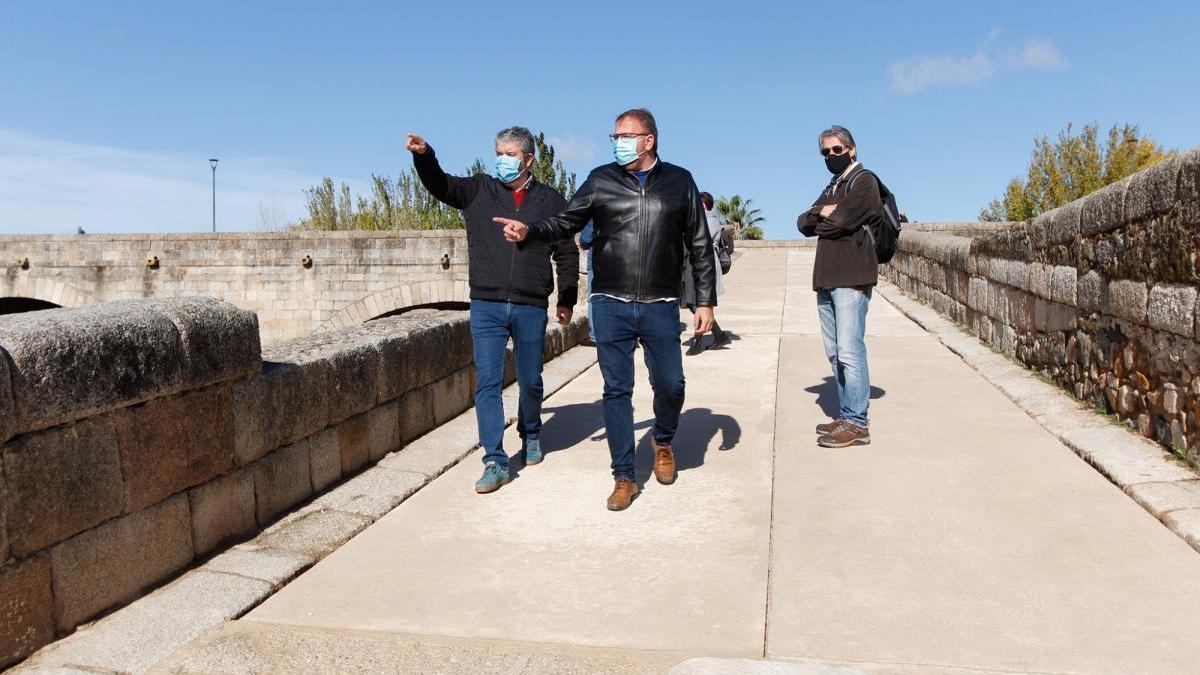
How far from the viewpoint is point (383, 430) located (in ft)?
16.7

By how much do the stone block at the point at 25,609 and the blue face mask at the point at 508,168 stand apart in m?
2.60

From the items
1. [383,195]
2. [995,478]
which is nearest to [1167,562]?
[995,478]

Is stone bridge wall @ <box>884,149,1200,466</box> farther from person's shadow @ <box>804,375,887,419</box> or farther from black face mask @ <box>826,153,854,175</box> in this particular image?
black face mask @ <box>826,153,854,175</box>

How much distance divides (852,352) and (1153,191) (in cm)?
158

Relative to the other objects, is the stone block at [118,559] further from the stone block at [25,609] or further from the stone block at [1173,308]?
the stone block at [1173,308]

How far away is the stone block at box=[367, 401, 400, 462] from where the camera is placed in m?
4.95

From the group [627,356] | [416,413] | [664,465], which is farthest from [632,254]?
[416,413]

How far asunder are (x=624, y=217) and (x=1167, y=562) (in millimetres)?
2359

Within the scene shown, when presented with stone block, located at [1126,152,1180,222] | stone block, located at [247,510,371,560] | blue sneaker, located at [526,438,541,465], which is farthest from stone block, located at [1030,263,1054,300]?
stone block, located at [247,510,371,560]

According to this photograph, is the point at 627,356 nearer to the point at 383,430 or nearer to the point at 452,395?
the point at 383,430

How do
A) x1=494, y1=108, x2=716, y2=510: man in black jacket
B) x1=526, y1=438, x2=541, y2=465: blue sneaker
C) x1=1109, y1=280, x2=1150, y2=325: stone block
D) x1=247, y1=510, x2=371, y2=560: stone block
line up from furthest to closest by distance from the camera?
x1=526, y1=438, x2=541, y2=465: blue sneaker < x1=1109, y1=280, x2=1150, y2=325: stone block < x1=494, y1=108, x2=716, y2=510: man in black jacket < x1=247, y1=510, x2=371, y2=560: stone block

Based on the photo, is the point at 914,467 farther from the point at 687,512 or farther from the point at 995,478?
the point at 687,512

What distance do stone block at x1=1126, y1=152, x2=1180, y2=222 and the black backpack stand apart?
1.13 m

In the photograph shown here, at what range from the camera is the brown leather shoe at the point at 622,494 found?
4.12 m
